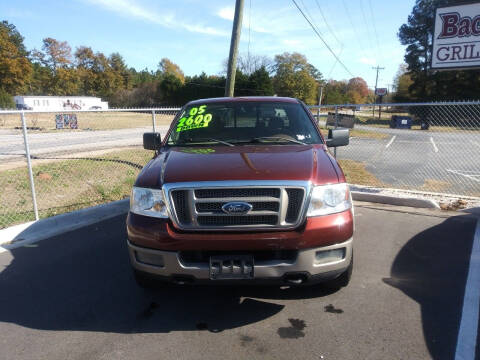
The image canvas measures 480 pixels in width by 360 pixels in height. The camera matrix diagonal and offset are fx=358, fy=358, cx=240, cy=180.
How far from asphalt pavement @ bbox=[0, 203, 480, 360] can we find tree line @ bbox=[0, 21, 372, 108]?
167 feet

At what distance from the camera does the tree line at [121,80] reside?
64.2 metres

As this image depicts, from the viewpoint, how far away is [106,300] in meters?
3.37

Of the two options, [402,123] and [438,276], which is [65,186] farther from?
[402,123]

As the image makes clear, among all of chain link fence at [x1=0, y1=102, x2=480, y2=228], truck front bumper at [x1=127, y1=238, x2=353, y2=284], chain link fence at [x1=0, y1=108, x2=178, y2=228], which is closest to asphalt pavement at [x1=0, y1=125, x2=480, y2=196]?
chain link fence at [x1=0, y1=102, x2=480, y2=228]

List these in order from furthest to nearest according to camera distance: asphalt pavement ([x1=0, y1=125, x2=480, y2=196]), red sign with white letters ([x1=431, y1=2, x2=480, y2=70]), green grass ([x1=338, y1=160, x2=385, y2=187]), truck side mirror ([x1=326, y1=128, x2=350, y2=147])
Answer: asphalt pavement ([x1=0, y1=125, x2=480, y2=196]) < green grass ([x1=338, y1=160, x2=385, y2=187]) < red sign with white letters ([x1=431, y1=2, x2=480, y2=70]) < truck side mirror ([x1=326, y1=128, x2=350, y2=147])

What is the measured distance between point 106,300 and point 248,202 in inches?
69.6

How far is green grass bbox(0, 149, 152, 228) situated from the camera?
255 inches

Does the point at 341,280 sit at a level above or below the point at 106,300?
above

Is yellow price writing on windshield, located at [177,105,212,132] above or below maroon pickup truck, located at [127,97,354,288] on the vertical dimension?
above

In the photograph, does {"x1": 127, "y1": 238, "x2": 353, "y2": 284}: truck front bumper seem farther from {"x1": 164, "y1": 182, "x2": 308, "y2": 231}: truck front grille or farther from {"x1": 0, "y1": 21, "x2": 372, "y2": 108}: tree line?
{"x1": 0, "y1": 21, "x2": 372, "y2": 108}: tree line

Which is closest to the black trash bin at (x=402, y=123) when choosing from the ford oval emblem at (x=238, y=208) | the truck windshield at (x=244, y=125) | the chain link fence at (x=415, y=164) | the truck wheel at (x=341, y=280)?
the chain link fence at (x=415, y=164)

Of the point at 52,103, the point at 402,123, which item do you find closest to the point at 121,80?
the point at 52,103

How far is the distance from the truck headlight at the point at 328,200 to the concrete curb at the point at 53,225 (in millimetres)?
4054

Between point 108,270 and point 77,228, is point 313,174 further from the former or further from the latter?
point 77,228
